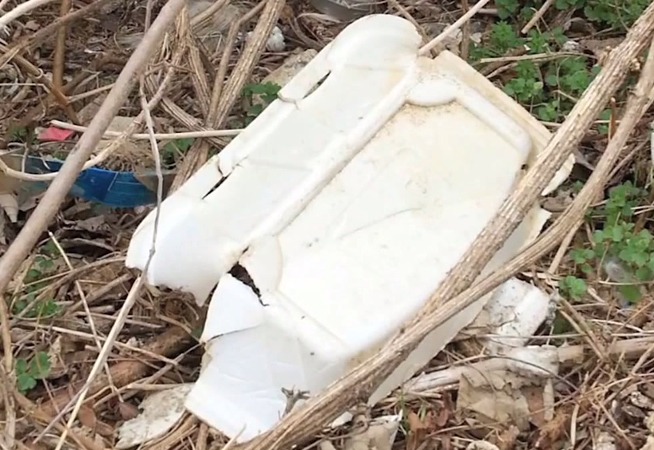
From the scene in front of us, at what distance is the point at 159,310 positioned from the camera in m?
1.58

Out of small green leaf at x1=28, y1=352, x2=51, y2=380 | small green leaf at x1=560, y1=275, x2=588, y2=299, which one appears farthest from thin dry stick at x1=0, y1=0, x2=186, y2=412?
small green leaf at x1=560, y1=275, x2=588, y2=299

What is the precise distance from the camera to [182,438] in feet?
4.71

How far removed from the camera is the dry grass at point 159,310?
1.46 metres

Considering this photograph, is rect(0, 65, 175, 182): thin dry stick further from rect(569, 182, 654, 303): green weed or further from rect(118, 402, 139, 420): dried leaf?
rect(569, 182, 654, 303): green weed

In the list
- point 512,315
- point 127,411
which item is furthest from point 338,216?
point 127,411

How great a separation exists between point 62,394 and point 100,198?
39cm

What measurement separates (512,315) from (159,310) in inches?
22.1

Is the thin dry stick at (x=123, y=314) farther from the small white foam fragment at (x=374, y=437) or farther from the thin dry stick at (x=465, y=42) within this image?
the thin dry stick at (x=465, y=42)

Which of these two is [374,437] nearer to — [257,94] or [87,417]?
[87,417]

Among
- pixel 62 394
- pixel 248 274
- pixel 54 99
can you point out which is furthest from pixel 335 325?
pixel 54 99

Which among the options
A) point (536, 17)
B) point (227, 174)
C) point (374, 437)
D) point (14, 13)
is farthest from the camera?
point (536, 17)

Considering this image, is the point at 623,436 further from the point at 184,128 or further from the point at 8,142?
the point at 8,142

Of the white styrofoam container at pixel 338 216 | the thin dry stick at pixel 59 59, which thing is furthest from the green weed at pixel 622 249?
the thin dry stick at pixel 59 59

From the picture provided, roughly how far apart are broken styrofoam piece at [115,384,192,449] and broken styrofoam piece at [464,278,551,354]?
45cm
